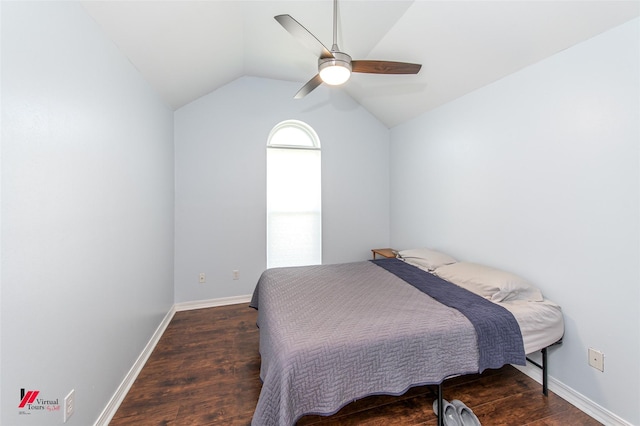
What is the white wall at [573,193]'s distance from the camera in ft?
4.99

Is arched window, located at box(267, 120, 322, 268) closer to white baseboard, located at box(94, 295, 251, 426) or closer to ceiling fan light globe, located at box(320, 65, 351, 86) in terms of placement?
white baseboard, located at box(94, 295, 251, 426)

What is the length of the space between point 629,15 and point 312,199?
3145 mm

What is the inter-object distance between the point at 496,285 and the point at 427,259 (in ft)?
2.82

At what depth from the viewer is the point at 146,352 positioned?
227 centimetres

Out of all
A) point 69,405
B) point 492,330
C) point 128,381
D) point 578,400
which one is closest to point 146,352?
point 128,381

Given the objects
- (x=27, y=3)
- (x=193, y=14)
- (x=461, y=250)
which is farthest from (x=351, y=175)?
(x=27, y=3)

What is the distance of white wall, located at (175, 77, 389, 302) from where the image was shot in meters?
3.28

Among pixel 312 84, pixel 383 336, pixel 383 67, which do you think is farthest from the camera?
pixel 312 84

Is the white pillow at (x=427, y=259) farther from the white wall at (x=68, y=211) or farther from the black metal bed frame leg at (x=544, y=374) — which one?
the white wall at (x=68, y=211)

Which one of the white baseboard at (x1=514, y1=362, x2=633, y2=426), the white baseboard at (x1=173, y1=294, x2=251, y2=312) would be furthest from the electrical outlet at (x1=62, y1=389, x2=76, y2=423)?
the white baseboard at (x1=514, y1=362, x2=633, y2=426)

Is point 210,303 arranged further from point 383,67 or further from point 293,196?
point 383,67

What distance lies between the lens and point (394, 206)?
13.1 ft

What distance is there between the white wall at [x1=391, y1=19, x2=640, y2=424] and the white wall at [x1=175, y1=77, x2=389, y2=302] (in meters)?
1.61

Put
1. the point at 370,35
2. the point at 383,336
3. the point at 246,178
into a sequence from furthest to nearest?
the point at 246,178 → the point at 370,35 → the point at 383,336
